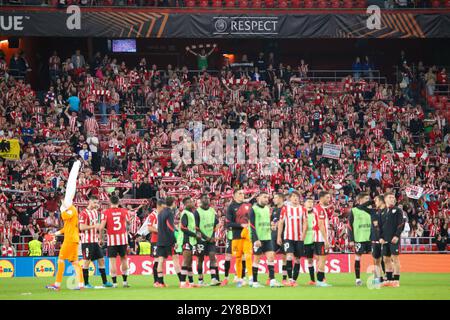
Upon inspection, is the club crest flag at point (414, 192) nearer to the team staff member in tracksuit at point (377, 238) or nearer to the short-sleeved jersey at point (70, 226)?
the team staff member in tracksuit at point (377, 238)

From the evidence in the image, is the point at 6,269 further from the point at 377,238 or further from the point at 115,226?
the point at 377,238

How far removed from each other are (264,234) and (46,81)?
868 inches

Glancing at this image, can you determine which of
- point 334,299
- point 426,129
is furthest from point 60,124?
point 334,299

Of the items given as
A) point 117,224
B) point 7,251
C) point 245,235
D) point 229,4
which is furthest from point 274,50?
point 117,224

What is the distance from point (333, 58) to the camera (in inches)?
1811

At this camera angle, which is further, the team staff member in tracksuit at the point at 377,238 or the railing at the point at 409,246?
the railing at the point at 409,246

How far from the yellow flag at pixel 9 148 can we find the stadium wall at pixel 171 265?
714 cm

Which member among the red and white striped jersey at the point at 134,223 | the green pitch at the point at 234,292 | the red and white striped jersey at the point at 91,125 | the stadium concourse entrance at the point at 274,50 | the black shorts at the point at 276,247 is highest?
the stadium concourse entrance at the point at 274,50

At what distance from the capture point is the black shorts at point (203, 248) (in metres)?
23.8

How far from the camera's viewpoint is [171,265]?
30281mm

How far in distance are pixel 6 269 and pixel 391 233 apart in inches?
490

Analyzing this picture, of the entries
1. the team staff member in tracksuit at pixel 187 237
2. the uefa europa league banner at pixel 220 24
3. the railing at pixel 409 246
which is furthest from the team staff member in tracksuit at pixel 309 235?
the uefa europa league banner at pixel 220 24

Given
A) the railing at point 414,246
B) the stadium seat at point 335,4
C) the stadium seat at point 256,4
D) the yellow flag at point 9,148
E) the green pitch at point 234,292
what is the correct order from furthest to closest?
the stadium seat at point 335,4, the stadium seat at point 256,4, the yellow flag at point 9,148, the railing at point 414,246, the green pitch at point 234,292
